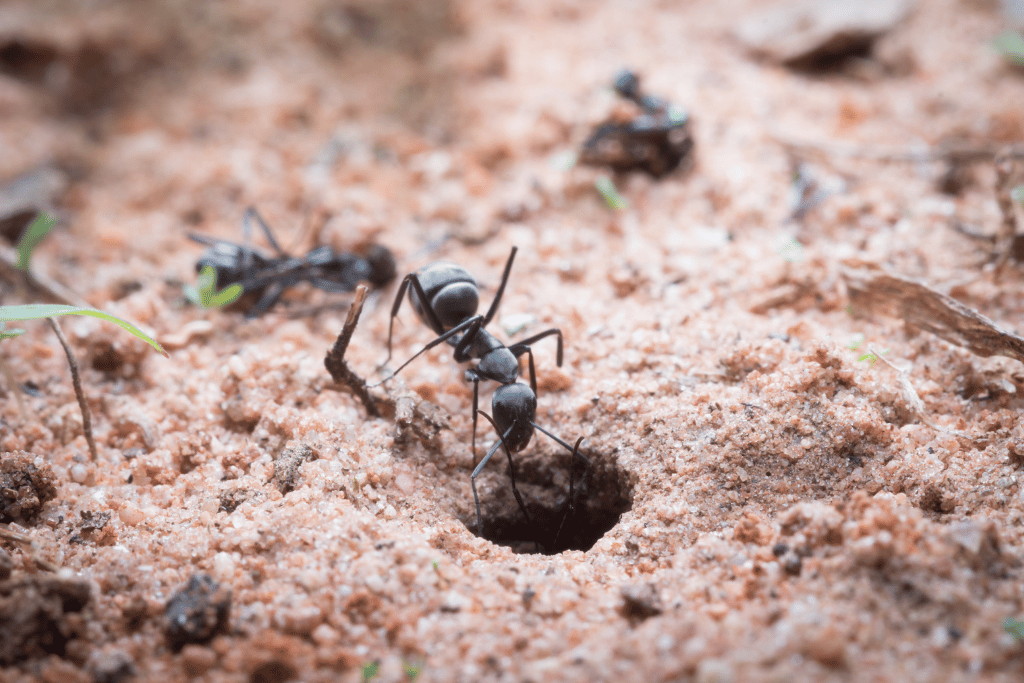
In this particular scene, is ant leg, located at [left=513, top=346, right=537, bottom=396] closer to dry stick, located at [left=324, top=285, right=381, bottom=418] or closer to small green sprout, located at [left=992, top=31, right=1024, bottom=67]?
dry stick, located at [left=324, top=285, right=381, bottom=418]

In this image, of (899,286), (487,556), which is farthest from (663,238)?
(487,556)

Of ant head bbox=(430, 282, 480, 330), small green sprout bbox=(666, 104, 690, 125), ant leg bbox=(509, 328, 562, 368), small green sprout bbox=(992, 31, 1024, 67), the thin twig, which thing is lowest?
the thin twig

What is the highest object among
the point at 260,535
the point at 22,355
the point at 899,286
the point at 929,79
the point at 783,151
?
the point at 929,79

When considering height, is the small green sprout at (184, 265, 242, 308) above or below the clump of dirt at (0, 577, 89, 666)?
above

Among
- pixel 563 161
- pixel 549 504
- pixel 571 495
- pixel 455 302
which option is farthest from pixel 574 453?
pixel 563 161

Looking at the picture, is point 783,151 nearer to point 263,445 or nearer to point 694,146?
point 694,146

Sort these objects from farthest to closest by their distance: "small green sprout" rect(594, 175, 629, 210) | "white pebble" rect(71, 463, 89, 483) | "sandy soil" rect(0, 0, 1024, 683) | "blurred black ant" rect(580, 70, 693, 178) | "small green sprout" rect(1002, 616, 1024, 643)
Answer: "blurred black ant" rect(580, 70, 693, 178), "small green sprout" rect(594, 175, 629, 210), "white pebble" rect(71, 463, 89, 483), "sandy soil" rect(0, 0, 1024, 683), "small green sprout" rect(1002, 616, 1024, 643)

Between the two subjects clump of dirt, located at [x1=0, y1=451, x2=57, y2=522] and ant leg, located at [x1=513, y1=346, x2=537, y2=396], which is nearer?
clump of dirt, located at [x1=0, y1=451, x2=57, y2=522]

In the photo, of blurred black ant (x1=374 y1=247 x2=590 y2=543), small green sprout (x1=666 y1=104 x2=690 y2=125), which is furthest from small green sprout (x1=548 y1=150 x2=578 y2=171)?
blurred black ant (x1=374 y1=247 x2=590 y2=543)
